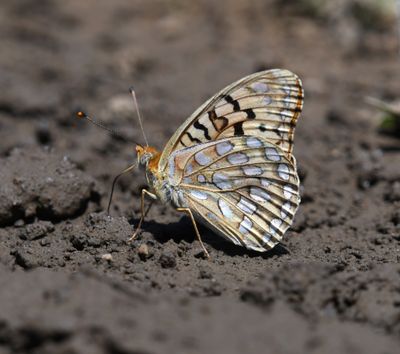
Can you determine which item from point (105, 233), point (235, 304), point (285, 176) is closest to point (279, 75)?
point (285, 176)

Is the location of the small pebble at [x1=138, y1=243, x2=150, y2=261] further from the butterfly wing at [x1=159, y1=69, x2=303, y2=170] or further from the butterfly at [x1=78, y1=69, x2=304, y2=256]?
the butterfly wing at [x1=159, y1=69, x2=303, y2=170]

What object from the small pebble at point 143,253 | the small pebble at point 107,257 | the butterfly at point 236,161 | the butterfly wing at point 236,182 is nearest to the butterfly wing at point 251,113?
the butterfly at point 236,161

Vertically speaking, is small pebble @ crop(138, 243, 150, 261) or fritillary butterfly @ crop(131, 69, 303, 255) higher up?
fritillary butterfly @ crop(131, 69, 303, 255)

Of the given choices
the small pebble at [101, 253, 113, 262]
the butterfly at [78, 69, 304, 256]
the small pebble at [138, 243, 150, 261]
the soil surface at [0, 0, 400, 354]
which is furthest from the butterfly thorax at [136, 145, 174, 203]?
the small pebble at [101, 253, 113, 262]

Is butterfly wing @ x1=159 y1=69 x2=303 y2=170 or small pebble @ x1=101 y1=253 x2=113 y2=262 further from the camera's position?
butterfly wing @ x1=159 y1=69 x2=303 y2=170

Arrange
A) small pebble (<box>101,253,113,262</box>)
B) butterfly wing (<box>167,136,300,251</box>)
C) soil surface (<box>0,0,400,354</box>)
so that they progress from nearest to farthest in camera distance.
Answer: soil surface (<box>0,0,400,354</box>), small pebble (<box>101,253,113,262</box>), butterfly wing (<box>167,136,300,251</box>)

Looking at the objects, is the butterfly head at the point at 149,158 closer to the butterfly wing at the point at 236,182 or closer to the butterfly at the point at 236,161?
the butterfly at the point at 236,161

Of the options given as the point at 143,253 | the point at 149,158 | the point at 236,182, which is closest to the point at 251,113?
the point at 236,182

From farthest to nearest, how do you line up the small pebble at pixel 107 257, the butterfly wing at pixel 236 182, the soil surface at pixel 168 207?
the butterfly wing at pixel 236 182 < the small pebble at pixel 107 257 < the soil surface at pixel 168 207
